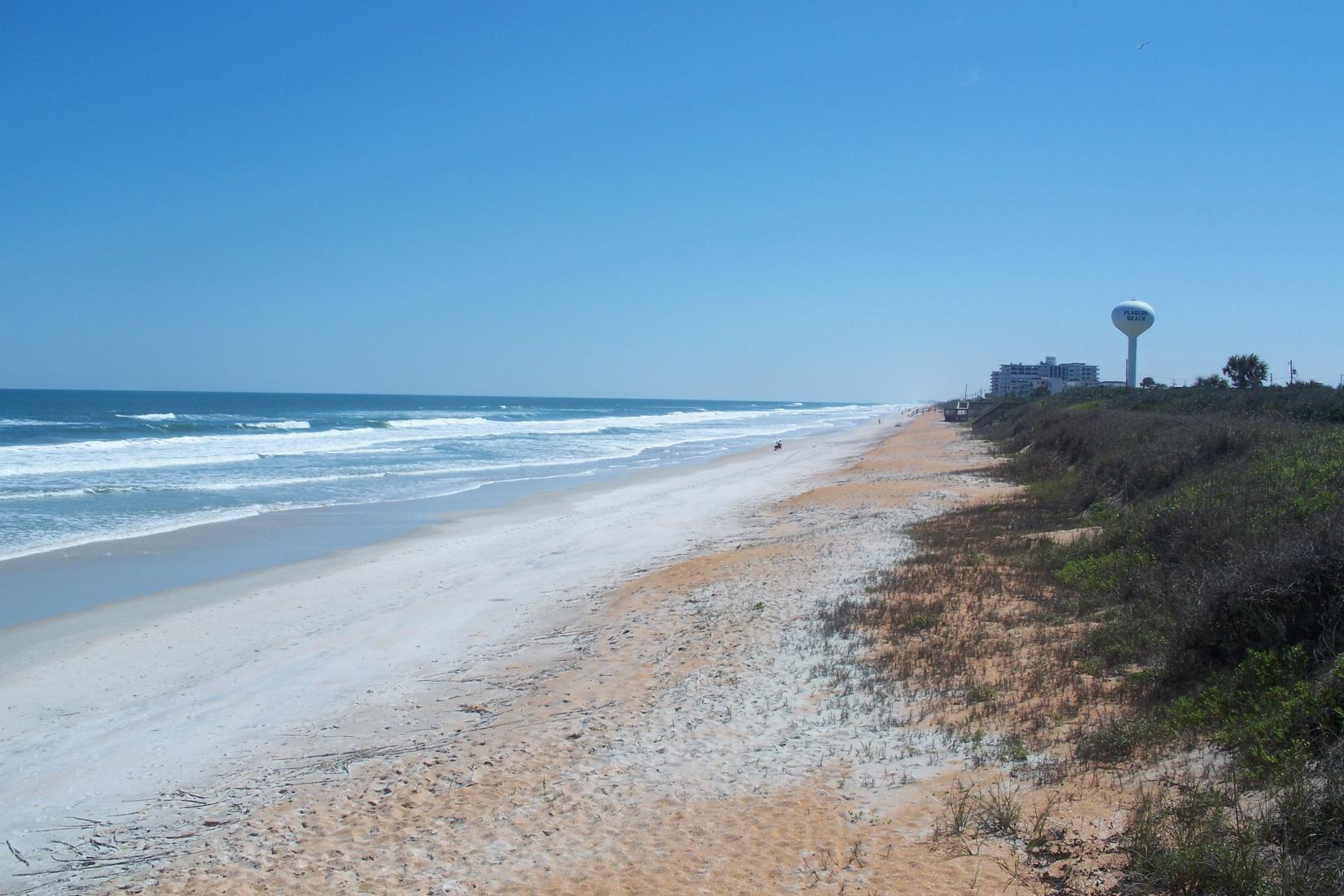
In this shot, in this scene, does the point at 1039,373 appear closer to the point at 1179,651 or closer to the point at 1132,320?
the point at 1132,320

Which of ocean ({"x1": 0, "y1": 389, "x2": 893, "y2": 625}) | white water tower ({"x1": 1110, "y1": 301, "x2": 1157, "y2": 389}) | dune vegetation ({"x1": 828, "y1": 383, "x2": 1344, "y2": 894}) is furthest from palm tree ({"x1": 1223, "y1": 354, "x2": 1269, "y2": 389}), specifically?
dune vegetation ({"x1": 828, "y1": 383, "x2": 1344, "y2": 894})

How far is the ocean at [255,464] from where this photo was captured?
20.8 meters

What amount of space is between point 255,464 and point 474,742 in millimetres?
31393

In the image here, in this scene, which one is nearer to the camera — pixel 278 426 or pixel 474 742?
pixel 474 742

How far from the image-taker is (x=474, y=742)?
7238 mm

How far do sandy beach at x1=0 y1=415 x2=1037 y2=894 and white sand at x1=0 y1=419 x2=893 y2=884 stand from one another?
0.05m

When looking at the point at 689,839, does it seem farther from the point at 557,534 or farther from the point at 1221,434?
the point at 557,534

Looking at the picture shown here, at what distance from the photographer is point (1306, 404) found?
22656 mm

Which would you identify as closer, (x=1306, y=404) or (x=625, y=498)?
(x=1306, y=404)

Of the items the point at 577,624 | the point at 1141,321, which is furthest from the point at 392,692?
the point at 1141,321

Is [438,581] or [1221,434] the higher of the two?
[1221,434]

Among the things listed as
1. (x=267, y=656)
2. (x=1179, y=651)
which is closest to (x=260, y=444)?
(x=267, y=656)

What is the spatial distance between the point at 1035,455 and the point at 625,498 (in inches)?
487

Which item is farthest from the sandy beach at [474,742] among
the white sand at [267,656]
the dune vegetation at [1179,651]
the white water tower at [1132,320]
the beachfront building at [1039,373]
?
the beachfront building at [1039,373]
